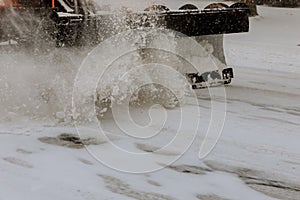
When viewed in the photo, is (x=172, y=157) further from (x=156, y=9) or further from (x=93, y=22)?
(x=156, y=9)

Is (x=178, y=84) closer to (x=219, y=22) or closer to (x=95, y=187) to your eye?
(x=219, y=22)

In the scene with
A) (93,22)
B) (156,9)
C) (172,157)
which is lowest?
(172,157)

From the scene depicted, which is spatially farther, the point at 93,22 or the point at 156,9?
the point at 156,9

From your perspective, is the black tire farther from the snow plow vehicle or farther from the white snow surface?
the white snow surface

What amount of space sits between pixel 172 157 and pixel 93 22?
1.68 m

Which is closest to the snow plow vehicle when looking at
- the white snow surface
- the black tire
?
the black tire

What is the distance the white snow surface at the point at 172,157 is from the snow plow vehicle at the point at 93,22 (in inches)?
9.4

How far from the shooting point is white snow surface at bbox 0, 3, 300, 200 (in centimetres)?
325

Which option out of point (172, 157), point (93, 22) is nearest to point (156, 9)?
point (93, 22)

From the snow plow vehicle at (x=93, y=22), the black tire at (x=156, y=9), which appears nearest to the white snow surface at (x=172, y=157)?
the snow plow vehicle at (x=93, y=22)

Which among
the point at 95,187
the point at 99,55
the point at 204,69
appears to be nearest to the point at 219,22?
the point at 204,69

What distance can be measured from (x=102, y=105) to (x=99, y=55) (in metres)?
0.49

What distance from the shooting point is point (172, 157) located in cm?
388

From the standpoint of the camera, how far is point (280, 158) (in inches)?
155
